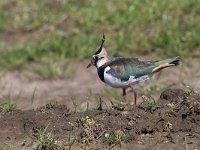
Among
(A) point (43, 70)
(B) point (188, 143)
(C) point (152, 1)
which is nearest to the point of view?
(B) point (188, 143)

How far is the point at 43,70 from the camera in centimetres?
994

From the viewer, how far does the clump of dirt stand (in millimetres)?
5594

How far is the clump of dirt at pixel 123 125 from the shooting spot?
18.4 ft

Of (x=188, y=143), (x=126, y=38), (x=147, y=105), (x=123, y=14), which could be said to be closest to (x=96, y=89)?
(x=126, y=38)

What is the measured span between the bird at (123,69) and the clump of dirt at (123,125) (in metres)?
0.42

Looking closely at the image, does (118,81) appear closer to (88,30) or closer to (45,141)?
(45,141)

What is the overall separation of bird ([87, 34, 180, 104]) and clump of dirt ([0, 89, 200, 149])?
16.6 inches

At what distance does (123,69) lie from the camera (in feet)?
21.1

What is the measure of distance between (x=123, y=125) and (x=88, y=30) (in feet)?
17.5

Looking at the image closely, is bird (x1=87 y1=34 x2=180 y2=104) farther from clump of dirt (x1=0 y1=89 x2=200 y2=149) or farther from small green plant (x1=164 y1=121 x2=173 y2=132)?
small green plant (x1=164 y1=121 x2=173 y2=132)

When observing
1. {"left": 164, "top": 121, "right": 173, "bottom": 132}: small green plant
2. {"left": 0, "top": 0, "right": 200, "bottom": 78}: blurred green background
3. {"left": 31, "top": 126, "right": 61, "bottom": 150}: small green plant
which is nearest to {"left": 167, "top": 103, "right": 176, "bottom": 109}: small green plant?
{"left": 164, "top": 121, "right": 173, "bottom": 132}: small green plant

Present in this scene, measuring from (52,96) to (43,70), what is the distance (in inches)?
38.6

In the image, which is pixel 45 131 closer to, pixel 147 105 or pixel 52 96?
pixel 147 105

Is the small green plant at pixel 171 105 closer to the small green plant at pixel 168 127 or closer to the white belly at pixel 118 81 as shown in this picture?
the small green plant at pixel 168 127
